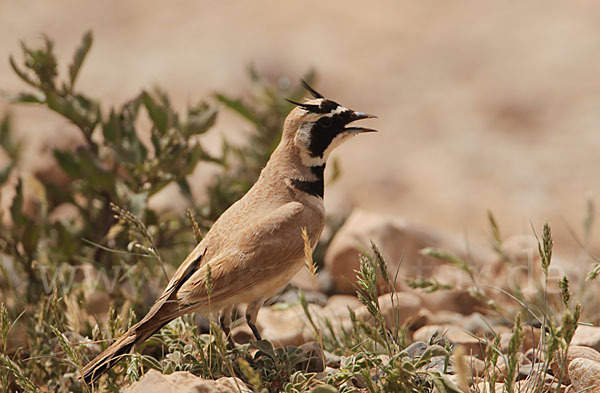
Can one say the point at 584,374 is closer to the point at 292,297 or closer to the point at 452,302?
the point at 452,302

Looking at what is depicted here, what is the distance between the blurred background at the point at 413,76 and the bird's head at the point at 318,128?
4845 millimetres

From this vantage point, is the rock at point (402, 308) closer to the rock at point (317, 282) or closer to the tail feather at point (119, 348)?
the rock at point (317, 282)

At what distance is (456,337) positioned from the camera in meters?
3.74

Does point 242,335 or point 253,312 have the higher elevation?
point 253,312

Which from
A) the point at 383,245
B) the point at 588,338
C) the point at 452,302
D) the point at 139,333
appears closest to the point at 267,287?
the point at 139,333

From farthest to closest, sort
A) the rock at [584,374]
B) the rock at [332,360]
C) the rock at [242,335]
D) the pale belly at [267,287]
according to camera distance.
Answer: the rock at [242,335]
the rock at [332,360]
the pale belly at [267,287]
the rock at [584,374]

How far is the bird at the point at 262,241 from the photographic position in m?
3.24

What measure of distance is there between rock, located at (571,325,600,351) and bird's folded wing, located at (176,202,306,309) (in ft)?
4.44

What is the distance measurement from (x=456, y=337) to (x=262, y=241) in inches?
43.9

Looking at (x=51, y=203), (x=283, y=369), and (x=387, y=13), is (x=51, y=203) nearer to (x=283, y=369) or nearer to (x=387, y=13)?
(x=283, y=369)

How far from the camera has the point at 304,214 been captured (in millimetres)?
3627

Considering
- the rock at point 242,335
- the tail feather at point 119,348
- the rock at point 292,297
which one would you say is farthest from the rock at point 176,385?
the rock at point 292,297

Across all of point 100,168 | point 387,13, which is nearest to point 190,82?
point 387,13

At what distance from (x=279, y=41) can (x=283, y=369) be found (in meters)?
11.0
